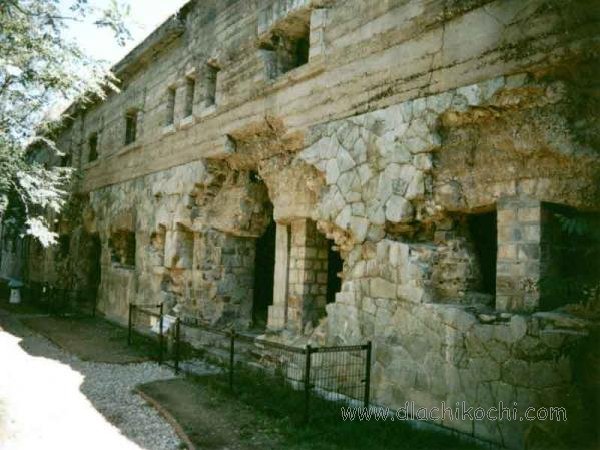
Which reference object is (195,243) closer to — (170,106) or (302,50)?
(170,106)

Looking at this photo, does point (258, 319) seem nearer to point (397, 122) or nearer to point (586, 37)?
point (397, 122)

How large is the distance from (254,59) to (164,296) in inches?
200

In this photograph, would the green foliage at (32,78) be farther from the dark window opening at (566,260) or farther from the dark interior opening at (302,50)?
the dark window opening at (566,260)

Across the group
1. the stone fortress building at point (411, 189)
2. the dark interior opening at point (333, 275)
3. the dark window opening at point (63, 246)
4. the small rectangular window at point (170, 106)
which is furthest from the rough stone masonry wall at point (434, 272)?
the dark window opening at point (63, 246)

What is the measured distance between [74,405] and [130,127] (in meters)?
9.45

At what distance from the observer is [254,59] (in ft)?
27.3

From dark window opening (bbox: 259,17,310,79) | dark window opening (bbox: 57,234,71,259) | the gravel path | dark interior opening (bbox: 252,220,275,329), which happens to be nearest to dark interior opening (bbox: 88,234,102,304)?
dark window opening (bbox: 57,234,71,259)

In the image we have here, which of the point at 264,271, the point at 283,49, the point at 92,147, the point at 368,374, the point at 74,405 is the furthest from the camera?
the point at 92,147

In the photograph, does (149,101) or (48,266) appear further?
(48,266)

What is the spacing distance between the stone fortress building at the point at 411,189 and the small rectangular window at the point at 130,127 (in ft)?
14.5

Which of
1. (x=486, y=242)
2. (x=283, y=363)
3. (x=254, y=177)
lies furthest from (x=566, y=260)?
(x=254, y=177)

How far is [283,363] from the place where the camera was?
7.14 m

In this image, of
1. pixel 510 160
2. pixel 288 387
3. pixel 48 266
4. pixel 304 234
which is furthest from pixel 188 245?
pixel 48 266

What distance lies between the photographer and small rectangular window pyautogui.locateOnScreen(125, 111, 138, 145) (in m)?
13.9
